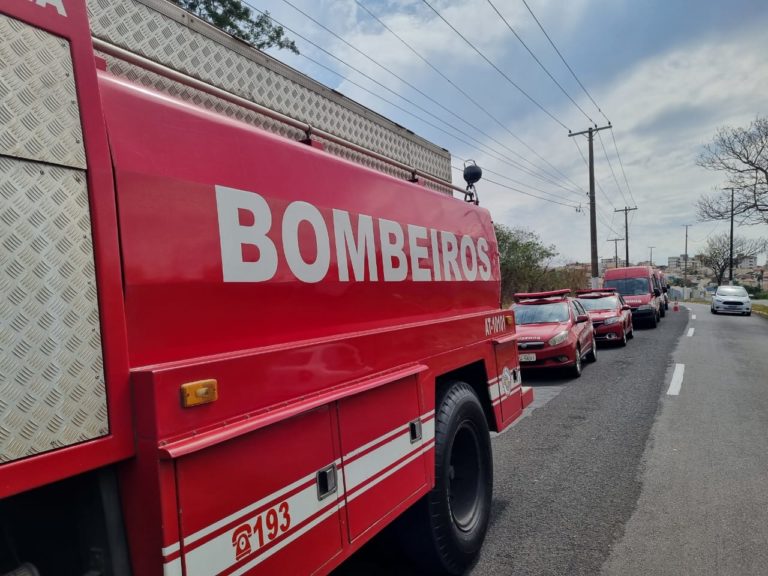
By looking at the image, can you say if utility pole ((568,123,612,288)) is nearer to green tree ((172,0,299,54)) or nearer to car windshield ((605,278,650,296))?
car windshield ((605,278,650,296))

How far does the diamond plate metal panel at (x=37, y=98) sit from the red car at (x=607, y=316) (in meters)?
14.5

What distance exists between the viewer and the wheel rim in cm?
362

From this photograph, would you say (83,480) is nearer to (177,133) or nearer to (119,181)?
(119,181)

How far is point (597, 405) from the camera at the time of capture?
7898 mm

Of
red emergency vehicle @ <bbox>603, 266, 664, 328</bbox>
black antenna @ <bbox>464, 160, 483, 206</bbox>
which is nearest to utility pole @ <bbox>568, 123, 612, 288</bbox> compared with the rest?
red emergency vehicle @ <bbox>603, 266, 664, 328</bbox>

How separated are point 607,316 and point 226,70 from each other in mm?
14179

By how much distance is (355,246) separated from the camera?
2705 millimetres

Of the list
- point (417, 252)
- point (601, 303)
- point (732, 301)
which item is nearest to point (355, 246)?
point (417, 252)

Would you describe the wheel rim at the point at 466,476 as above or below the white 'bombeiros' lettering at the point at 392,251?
below

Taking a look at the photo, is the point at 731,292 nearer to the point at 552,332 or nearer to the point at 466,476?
the point at 552,332

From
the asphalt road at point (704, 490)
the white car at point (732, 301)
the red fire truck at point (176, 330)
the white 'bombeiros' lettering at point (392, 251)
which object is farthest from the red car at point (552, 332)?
the white car at point (732, 301)

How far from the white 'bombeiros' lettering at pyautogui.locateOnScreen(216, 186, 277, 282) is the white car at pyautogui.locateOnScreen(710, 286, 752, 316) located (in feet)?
101

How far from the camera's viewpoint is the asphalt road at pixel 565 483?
11.6 feet

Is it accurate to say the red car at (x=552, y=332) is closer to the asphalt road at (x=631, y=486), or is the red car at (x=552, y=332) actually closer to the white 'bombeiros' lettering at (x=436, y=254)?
the asphalt road at (x=631, y=486)
